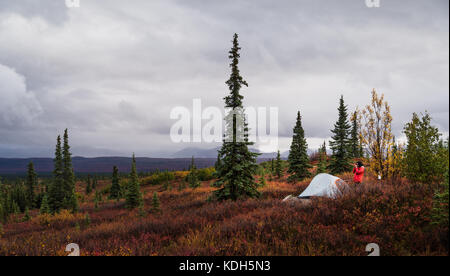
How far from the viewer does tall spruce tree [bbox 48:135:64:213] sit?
3284 centimetres

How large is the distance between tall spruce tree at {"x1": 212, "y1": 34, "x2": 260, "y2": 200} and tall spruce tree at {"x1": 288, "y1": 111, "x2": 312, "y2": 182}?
15.9 metres

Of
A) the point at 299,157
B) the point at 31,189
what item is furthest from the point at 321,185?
the point at 31,189

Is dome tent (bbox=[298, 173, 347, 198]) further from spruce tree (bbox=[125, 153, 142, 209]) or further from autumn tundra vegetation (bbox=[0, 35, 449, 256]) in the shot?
spruce tree (bbox=[125, 153, 142, 209])

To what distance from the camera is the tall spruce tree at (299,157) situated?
27.5 m

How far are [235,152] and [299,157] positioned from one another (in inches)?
678

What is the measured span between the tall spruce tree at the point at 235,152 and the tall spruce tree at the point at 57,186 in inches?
1284

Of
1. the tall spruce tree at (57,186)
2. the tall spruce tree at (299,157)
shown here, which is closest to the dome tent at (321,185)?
the tall spruce tree at (299,157)

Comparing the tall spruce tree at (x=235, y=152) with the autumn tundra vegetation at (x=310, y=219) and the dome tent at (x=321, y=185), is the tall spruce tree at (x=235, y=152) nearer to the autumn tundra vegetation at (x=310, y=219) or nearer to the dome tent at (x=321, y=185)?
the autumn tundra vegetation at (x=310, y=219)

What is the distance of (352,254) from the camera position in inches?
168

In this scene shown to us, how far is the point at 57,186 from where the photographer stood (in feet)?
111

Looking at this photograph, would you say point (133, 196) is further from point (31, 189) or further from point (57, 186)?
point (31, 189)

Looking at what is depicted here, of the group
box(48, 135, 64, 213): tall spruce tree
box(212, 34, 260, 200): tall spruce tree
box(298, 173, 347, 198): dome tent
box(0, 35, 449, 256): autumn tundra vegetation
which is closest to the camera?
box(0, 35, 449, 256): autumn tundra vegetation

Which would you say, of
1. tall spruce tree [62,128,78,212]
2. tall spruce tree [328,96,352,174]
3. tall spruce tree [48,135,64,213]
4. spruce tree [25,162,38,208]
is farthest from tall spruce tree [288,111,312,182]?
spruce tree [25,162,38,208]
